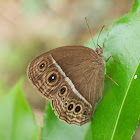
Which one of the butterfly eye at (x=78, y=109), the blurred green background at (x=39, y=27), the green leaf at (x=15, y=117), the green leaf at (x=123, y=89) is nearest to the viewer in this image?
the green leaf at (x=123, y=89)

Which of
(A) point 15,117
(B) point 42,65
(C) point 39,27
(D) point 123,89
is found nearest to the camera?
(D) point 123,89

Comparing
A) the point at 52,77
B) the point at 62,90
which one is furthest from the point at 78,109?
the point at 52,77

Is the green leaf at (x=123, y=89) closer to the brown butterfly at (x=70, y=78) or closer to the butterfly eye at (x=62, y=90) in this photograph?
the brown butterfly at (x=70, y=78)

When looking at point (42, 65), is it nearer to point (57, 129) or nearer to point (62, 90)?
point (62, 90)

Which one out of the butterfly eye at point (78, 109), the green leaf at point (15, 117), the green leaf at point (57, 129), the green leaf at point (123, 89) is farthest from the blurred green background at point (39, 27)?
the green leaf at point (123, 89)

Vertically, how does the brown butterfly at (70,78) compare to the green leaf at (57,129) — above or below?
above

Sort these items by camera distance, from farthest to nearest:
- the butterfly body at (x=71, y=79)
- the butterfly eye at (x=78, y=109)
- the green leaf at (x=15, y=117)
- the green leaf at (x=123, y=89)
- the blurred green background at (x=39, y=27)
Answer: the blurred green background at (x=39, y=27), the butterfly eye at (x=78, y=109), the butterfly body at (x=71, y=79), the green leaf at (x=15, y=117), the green leaf at (x=123, y=89)

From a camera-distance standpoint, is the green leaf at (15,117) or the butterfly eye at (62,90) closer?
the green leaf at (15,117)

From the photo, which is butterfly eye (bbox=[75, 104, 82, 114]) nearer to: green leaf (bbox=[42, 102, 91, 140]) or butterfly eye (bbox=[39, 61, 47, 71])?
green leaf (bbox=[42, 102, 91, 140])
